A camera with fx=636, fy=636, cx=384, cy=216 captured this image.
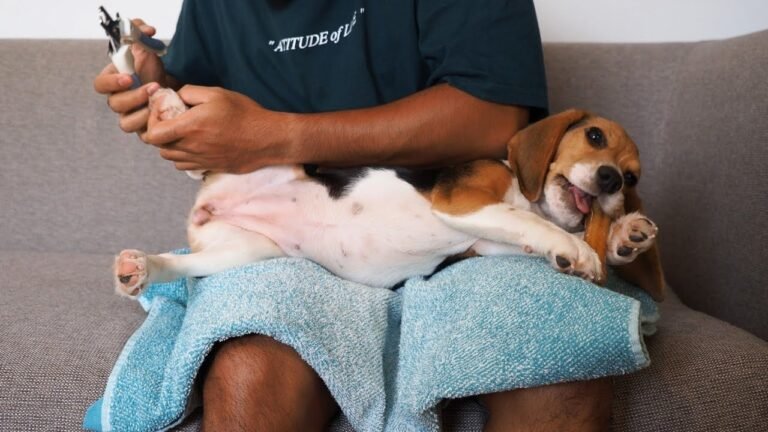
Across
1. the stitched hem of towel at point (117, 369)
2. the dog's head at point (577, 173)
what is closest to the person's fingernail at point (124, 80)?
the stitched hem of towel at point (117, 369)

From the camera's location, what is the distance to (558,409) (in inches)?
41.6

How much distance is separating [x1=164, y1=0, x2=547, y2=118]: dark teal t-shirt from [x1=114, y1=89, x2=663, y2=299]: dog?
165mm

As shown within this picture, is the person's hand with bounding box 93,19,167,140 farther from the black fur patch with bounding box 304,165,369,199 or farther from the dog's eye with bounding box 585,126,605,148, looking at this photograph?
the dog's eye with bounding box 585,126,605,148

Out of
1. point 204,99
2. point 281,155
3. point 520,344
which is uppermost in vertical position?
point 204,99

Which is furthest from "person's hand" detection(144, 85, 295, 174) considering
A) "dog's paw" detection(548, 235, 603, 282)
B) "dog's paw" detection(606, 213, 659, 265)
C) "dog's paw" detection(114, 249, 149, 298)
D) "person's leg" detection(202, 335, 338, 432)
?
"dog's paw" detection(606, 213, 659, 265)

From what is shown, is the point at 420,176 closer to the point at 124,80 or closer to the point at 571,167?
the point at 571,167

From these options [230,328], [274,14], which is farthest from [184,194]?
[230,328]

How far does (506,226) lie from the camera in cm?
135

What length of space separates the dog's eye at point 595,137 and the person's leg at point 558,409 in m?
0.60

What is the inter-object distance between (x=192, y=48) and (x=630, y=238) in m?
1.28

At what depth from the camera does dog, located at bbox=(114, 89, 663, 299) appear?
1.41 meters

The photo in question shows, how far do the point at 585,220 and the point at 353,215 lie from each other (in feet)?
1.78

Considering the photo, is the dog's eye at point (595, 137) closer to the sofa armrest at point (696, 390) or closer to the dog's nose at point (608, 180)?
the dog's nose at point (608, 180)

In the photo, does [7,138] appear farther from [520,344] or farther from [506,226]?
[520,344]
